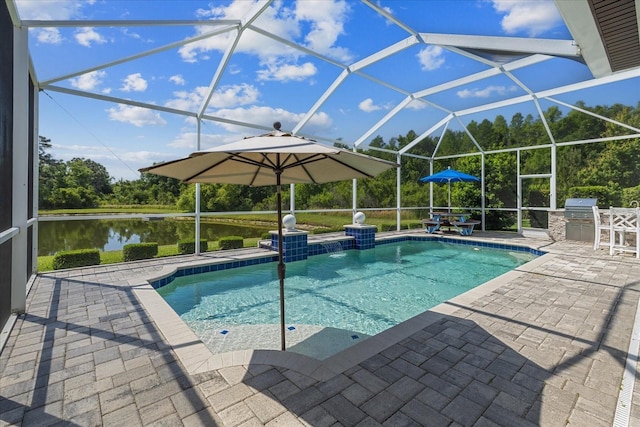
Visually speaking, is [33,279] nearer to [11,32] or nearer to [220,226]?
[11,32]

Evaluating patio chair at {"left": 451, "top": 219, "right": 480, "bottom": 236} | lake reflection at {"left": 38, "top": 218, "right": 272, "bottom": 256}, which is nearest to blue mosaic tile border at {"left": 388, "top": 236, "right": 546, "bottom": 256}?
patio chair at {"left": 451, "top": 219, "right": 480, "bottom": 236}

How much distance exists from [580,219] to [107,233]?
43.2ft

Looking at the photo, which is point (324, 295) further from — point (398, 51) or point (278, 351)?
point (398, 51)

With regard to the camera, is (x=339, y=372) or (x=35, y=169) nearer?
(x=339, y=372)

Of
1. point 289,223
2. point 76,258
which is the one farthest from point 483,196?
point 76,258

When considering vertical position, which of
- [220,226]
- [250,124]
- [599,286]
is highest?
[250,124]

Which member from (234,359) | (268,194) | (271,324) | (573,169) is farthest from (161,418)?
(573,169)

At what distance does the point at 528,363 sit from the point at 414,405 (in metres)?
1.31

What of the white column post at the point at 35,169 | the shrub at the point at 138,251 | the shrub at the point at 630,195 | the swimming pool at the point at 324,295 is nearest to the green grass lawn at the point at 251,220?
the shrub at the point at 138,251

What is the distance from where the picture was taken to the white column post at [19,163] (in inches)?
144

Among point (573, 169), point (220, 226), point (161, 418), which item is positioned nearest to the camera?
point (161, 418)

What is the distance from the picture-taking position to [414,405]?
6.86 ft

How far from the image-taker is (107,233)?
6973mm

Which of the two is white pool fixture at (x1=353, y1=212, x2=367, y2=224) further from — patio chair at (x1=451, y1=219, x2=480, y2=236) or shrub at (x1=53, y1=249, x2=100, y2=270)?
shrub at (x1=53, y1=249, x2=100, y2=270)
